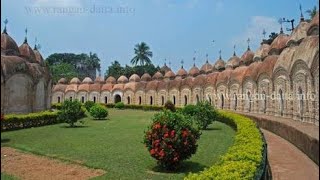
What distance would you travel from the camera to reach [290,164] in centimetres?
911

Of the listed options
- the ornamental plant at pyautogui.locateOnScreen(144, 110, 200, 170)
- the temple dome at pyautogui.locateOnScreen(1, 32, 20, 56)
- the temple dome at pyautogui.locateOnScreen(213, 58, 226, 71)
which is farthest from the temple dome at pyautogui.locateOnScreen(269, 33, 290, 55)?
the temple dome at pyautogui.locateOnScreen(1, 32, 20, 56)

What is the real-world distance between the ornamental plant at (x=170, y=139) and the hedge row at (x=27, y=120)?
10.6 m

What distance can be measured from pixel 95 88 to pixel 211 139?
139ft

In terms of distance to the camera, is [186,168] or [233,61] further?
[233,61]

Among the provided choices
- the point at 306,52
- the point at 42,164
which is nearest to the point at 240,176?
the point at 42,164

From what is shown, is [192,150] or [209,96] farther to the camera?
[209,96]

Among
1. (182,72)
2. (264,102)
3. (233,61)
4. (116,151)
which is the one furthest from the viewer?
(182,72)

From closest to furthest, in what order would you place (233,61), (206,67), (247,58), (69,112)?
(69,112) < (247,58) < (233,61) < (206,67)

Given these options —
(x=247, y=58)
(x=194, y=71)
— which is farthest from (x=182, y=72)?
(x=247, y=58)

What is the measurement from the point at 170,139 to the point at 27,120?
1337cm

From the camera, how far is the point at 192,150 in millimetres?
9109

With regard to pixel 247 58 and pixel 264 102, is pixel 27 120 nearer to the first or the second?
pixel 264 102

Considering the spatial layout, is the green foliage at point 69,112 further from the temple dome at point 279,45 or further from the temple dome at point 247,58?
the temple dome at point 247,58

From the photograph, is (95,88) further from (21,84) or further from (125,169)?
(125,169)
